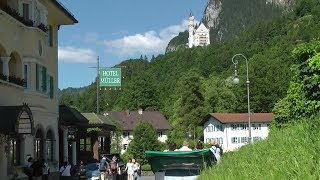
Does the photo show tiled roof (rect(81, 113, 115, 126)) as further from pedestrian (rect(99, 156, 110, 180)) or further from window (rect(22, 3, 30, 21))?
window (rect(22, 3, 30, 21))

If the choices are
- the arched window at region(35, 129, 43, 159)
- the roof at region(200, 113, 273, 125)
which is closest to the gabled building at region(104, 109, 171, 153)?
the roof at region(200, 113, 273, 125)

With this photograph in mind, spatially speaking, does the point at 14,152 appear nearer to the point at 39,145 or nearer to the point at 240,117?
the point at 39,145

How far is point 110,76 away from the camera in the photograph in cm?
4372

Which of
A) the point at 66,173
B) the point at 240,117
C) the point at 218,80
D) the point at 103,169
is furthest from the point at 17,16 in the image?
the point at 218,80

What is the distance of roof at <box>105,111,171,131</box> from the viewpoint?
133750mm

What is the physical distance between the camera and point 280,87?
110125mm

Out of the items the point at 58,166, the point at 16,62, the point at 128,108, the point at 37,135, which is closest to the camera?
the point at 16,62

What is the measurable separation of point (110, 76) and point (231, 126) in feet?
232

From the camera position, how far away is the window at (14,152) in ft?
84.2

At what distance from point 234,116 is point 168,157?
95.9 m

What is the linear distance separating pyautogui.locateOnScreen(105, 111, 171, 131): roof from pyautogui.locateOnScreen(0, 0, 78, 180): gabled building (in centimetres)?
9824

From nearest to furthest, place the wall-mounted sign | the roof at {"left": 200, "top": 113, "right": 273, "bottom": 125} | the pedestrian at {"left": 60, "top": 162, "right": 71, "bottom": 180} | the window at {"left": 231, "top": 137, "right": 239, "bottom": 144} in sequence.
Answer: the pedestrian at {"left": 60, "top": 162, "right": 71, "bottom": 180} < the wall-mounted sign < the roof at {"left": 200, "top": 113, "right": 273, "bottom": 125} < the window at {"left": 231, "top": 137, "right": 239, "bottom": 144}

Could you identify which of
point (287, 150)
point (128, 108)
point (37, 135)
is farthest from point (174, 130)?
point (287, 150)

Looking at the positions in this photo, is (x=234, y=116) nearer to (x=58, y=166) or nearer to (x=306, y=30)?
(x=306, y=30)
